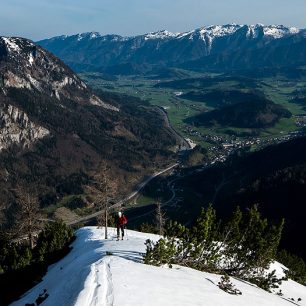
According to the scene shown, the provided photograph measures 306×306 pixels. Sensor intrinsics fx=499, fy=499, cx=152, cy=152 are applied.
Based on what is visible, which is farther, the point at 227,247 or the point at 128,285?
the point at 227,247

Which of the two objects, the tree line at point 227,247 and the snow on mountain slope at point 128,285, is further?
the tree line at point 227,247

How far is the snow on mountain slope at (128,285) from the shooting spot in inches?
1236

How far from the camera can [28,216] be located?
7075cm

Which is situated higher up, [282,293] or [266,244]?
[266,244]

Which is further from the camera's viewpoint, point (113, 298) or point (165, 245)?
point (165, 245)

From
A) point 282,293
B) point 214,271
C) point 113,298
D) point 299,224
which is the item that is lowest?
point 299,224

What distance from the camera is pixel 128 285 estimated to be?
33.4 meters

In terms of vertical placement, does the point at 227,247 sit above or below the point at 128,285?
below

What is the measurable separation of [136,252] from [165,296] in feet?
43.0

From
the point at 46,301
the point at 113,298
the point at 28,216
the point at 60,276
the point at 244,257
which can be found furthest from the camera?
the point at 28,216

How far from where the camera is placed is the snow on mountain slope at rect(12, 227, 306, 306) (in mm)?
31391

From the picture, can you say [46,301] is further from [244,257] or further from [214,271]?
[244,257]

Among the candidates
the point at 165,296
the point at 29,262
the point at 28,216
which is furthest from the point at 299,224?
the point at 165,296

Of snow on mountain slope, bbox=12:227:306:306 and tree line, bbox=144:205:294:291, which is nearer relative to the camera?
snow on mountain slope, bbox=12:227:306:306
